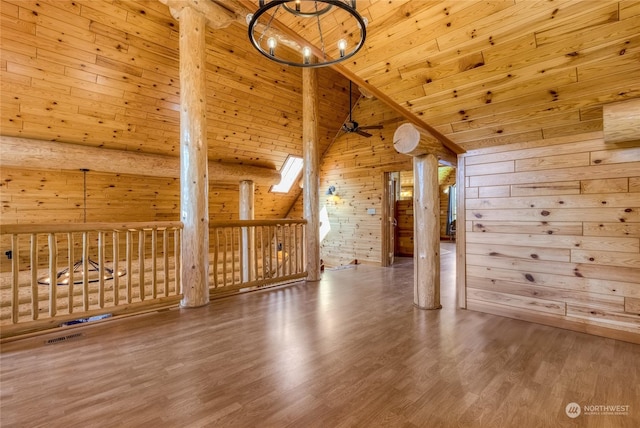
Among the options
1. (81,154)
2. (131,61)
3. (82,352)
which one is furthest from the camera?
(81,154)

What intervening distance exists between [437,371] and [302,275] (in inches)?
117

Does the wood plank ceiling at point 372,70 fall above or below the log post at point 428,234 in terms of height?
above

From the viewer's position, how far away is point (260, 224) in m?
4.38

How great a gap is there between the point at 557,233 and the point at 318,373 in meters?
2.62

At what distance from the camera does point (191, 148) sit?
347 cm

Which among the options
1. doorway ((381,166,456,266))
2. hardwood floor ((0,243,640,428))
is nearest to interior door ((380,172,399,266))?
doorway ((381,166,456,266))

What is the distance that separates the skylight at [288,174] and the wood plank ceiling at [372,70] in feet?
6.03

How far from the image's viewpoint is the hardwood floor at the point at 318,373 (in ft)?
5.33

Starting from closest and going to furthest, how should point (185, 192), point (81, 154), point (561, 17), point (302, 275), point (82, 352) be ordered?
point (561, 17) < point (82, 352) < point (185, 192) < point (81, 154) < point (302, 275)

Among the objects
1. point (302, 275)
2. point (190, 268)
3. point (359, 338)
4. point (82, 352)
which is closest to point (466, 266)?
point (359, 338)

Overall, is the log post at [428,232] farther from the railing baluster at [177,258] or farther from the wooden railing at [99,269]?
the railing baluster at [177,258]

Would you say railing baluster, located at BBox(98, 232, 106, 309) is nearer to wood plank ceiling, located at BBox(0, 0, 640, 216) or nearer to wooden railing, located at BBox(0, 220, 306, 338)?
wooden railing, located at BBox(0, 220, 306, 338)

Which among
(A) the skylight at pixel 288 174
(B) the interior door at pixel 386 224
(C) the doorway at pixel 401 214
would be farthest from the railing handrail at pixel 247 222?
(A) the skylight at pixel 288 174

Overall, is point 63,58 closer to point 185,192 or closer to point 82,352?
point 185,192
